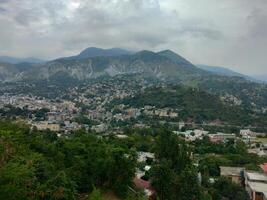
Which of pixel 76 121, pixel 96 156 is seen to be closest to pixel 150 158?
pixel 96 156

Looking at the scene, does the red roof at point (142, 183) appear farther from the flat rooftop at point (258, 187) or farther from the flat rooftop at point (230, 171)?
the flat rooftop at point (230, 171)

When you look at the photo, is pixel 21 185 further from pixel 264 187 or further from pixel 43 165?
Result: pixel 264 187

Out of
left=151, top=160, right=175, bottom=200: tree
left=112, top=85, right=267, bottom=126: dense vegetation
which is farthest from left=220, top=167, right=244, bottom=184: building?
left=112, top=85, right=267, bottom=126: dense vegetation

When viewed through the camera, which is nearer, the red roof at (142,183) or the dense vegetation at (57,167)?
the dense vegetation at (57,167)

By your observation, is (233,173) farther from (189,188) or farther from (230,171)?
(189,188)

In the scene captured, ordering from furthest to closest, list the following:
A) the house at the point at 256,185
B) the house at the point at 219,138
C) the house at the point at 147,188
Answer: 1. the house at the point at 219,138
2. the house at the point at 256,185
3. the house at the point at 147,188

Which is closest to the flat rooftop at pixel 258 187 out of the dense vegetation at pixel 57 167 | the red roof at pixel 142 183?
the red roof at pixel 142 183

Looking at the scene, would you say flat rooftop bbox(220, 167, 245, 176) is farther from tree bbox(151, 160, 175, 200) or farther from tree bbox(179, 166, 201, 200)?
tree bbox(179, 166, 201, 200)

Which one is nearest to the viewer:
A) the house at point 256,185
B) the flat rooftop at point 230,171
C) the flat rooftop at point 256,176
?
the house at point 256,185
